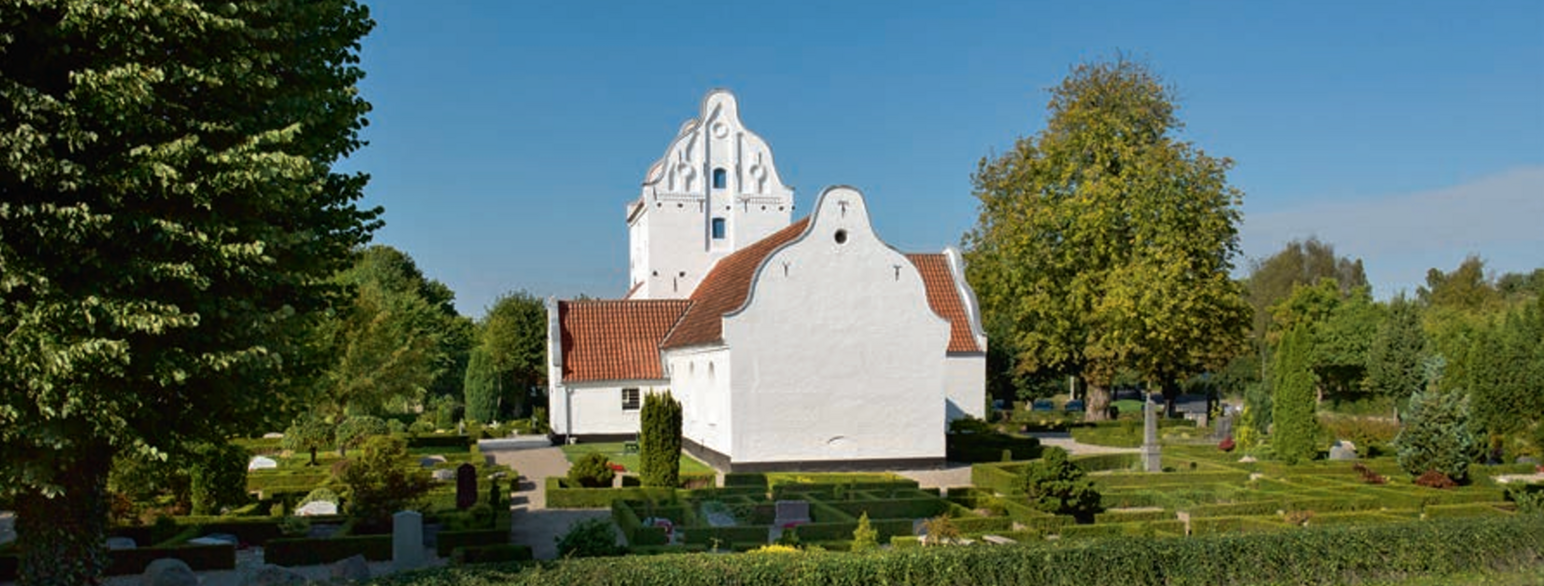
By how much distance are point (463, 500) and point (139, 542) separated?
5.56m

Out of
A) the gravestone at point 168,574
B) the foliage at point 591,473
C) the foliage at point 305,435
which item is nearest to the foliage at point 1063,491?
the foliage at point 591,473

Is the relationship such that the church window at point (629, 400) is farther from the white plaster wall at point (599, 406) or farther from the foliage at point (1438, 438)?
the foliage at point (1438, 438)

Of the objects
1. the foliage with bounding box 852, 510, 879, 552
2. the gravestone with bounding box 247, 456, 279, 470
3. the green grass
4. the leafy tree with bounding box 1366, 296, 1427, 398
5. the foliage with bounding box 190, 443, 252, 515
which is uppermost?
the leafy tree with bounding box 1366, 296, 1427, 398

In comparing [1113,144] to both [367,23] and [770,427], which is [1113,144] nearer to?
[770,427]

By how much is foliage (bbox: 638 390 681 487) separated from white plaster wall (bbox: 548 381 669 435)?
43.3ft

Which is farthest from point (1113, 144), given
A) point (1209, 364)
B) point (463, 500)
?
point (463, 500)

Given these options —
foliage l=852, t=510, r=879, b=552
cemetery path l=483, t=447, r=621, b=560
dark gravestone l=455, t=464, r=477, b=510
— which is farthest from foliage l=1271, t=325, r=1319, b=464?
dark gravestone l=455, t=464, r=477, b=510

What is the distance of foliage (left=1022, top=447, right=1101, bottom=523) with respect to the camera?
18.4m

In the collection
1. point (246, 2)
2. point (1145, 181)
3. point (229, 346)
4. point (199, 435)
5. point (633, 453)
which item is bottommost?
point (633, 453)

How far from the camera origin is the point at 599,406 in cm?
3688

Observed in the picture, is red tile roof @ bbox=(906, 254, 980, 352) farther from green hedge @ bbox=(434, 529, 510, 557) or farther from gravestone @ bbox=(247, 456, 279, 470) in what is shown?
green hedge @ bbox=(434, 529, 510, 557)

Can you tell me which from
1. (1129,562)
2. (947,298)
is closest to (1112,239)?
(947,298)

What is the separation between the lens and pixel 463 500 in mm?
20312

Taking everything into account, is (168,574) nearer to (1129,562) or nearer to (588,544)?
(588,544)
